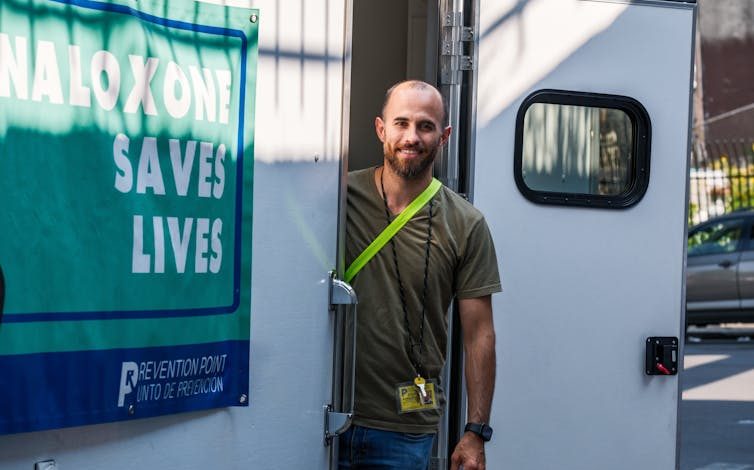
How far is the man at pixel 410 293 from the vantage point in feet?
13.6

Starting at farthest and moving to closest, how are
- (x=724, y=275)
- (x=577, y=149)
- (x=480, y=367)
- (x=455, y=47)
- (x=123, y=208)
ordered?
(x=724, y=275)
(x=577, y=149)
(x=455, y=47)
(x=480, y=367)
(x=123, y=208)

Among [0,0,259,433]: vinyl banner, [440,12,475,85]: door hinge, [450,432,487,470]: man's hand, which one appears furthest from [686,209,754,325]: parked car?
[0,0,259,433]: vinyl banner

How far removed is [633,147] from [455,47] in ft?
2.94

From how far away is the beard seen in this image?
4.19 metres

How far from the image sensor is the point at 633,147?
211 inches

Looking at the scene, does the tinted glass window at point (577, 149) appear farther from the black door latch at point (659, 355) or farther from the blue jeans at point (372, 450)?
the blue jeans at point (372, 450)

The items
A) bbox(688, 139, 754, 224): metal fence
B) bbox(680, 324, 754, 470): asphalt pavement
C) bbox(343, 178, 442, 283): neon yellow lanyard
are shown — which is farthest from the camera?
bbox(688, 139, 754, 224): metal fence

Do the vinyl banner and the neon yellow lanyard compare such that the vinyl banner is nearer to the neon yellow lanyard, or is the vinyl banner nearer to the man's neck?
the neon yellow lanyard

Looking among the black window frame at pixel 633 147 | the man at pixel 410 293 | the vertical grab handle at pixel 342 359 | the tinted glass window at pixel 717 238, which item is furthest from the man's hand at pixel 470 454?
the tinted glass window at pixel 717 238

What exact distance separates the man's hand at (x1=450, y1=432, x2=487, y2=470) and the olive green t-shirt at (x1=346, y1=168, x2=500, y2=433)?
0.11 meters

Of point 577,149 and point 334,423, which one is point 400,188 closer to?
point 334,423

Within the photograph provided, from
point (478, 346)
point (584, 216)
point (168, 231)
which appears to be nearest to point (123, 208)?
point (168, 231)

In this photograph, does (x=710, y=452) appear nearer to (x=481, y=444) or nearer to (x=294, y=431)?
(x=481, y=444)

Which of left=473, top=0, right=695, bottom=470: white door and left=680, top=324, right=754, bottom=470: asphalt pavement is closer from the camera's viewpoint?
left=473, top=0, right=695, bottom=470: white door
